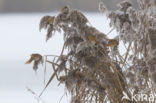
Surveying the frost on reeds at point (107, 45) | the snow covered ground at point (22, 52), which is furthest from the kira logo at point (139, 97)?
the snow covered ground at point (22, 52)

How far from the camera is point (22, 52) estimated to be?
1.89 metres

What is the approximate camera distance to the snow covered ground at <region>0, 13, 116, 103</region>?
171 cm

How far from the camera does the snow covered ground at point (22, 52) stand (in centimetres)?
171

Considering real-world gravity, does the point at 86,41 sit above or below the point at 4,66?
above

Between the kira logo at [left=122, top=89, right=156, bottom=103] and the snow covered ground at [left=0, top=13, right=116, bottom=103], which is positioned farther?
the snow covered ground at [left=0, top=13, right=116, bottom=103]

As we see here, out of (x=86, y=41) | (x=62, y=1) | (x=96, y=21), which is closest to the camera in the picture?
(x=86, y=41)

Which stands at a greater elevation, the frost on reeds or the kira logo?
the frost on reeds

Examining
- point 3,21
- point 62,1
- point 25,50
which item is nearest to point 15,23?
point 3,21

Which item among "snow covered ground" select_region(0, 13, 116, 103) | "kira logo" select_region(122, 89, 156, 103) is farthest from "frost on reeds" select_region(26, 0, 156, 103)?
"snow covered ground" select_region(0, 13, 116, 103)

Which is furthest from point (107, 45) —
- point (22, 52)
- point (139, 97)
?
point (22, 52)

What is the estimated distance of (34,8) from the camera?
1.77 metres

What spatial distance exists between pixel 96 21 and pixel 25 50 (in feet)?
1.59

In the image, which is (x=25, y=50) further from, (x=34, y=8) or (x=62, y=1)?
(x=62, y=1)

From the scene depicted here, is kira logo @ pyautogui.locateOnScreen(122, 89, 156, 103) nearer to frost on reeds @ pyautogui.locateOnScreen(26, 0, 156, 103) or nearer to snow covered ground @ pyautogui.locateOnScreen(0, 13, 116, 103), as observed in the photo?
frost on reeds @ pyautogui.locateOnScreen(26, 0, 156, 103)
